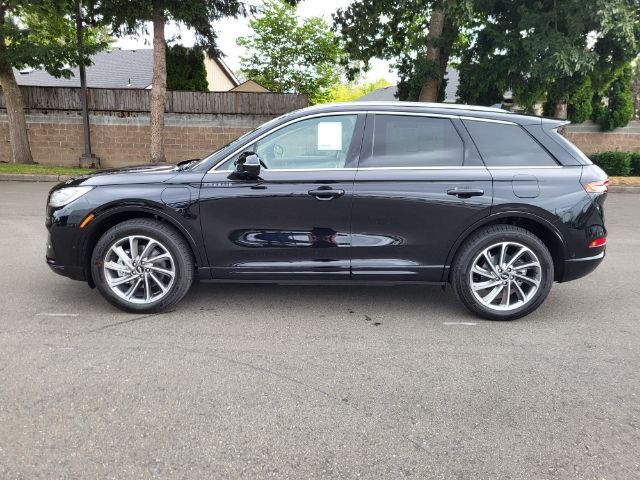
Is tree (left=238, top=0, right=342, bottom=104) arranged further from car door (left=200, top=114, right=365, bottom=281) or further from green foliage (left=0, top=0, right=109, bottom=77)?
car door (left=200, top=114, right=365, bottom=281)

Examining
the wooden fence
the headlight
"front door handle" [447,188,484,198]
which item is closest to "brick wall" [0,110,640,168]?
the wooden fence

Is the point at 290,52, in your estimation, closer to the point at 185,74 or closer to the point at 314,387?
the point at 185,74

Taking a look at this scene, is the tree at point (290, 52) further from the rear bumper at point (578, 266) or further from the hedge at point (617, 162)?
the rear bumper at point (578, 266)

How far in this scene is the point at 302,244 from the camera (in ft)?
13.1

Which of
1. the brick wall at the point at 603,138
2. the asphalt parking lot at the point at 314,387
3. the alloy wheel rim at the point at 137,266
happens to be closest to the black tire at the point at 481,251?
the asphalt parking lot at the point at 314,387

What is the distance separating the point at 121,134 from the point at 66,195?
14583 mm

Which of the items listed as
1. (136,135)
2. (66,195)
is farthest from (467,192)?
(136,135)

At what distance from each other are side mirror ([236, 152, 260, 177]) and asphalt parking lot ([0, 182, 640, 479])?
121 cm

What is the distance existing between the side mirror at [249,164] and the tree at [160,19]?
11.9m

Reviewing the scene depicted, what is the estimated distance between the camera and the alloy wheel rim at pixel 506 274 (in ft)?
13.1

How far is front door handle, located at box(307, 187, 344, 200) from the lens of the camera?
3900 millimetres

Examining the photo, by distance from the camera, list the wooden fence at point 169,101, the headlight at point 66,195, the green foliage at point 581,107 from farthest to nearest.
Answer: the wooden fence at point 169,101, the green foliage at point 581,107, the headlight at point 66,195

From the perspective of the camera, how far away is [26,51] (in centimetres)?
1418

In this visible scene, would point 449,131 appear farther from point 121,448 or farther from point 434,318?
point 121,448
